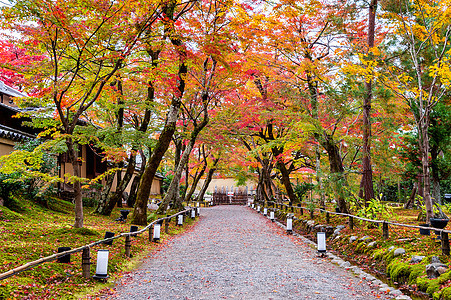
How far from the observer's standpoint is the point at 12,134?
15.0 meters

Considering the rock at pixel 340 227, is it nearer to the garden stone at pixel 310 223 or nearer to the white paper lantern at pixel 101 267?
the garden stone at pixel 310 223

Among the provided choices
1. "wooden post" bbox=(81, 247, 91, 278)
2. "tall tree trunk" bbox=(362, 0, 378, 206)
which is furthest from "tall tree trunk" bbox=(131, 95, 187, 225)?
"wooden post" bbox=(81, 247, 91, 278)

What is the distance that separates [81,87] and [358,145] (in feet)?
35.4

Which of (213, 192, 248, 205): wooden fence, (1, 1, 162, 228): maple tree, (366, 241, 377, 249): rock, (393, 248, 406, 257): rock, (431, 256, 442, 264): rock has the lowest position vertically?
(213, 192, 248, 205): wooden fence

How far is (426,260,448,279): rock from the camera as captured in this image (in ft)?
18.5

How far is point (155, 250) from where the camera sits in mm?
9977

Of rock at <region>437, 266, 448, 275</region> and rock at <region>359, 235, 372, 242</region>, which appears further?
rock at <region>359, 235, 372, 242</region>

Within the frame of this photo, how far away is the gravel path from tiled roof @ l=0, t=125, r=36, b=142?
29.6ft

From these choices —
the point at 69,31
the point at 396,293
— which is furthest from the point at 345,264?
the point at 69,31

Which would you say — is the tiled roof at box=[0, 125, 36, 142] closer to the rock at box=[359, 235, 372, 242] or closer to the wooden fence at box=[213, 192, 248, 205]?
the rock at box=[359, 235, 372, 242]

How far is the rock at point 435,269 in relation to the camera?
5.63 metres

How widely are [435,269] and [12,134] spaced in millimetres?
15812

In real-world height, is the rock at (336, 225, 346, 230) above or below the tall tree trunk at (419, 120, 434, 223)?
below

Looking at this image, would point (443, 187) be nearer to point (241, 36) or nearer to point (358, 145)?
point (358, 145)
